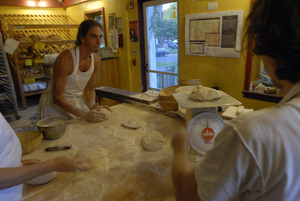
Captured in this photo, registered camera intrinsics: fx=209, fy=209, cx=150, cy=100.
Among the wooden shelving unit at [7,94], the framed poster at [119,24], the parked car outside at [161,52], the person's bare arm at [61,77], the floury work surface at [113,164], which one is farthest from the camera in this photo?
the framed poster at [119,24]

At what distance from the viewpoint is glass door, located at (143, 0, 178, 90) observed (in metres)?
3.76

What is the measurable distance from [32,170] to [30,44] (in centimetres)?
514

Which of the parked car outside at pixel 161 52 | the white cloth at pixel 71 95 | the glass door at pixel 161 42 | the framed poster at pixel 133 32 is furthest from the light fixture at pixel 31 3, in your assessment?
the white cloth at pixel 71 95

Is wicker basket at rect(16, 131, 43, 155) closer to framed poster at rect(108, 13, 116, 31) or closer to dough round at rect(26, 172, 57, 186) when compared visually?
dough round at rect(26, 172, 57, 186)

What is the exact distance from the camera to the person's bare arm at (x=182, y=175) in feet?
2.00

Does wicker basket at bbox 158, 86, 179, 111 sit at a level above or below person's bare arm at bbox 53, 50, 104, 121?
below

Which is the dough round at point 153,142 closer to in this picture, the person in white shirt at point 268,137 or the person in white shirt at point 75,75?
the person in white shirt at point 75,75

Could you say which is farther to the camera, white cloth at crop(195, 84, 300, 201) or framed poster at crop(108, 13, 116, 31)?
framed poster at crop(108, 13, 116, 31)

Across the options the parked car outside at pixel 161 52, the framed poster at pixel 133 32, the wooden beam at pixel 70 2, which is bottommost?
the parked car outside at pixel 161 52

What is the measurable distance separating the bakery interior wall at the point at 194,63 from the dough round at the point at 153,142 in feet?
5.84

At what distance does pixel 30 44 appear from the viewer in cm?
498

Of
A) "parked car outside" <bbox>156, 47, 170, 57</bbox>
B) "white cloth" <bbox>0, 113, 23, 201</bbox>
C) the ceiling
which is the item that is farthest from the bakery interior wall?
"white cloth" <bbox>0, 113, 23, 201</bbox>

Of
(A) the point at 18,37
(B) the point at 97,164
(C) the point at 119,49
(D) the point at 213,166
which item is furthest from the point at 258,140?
(A) the point at 18,37

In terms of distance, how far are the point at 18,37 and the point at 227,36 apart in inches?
185
